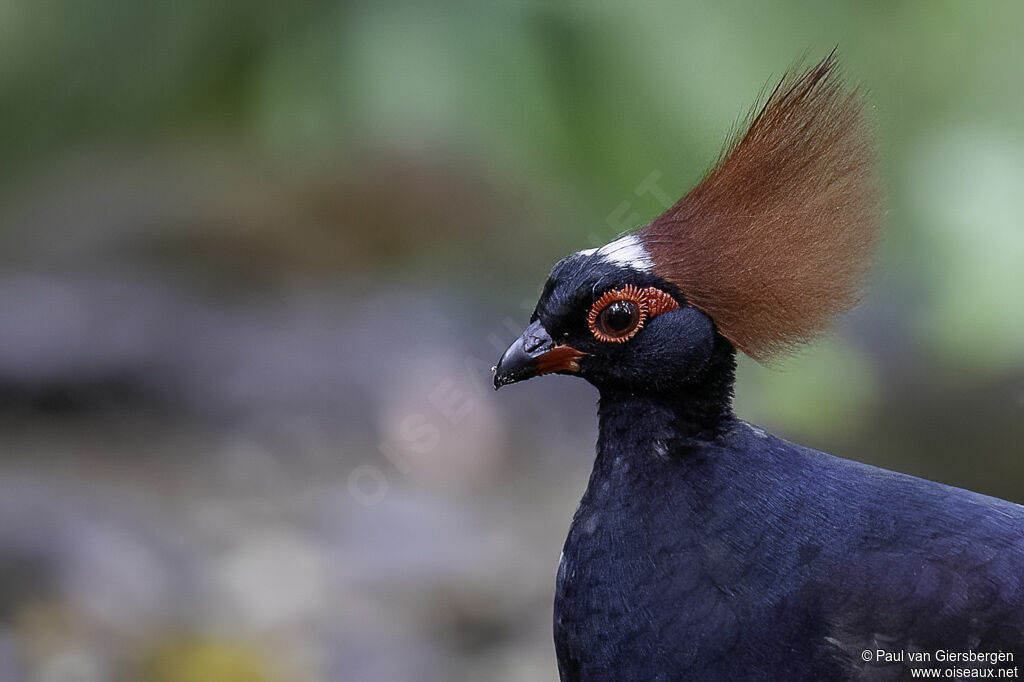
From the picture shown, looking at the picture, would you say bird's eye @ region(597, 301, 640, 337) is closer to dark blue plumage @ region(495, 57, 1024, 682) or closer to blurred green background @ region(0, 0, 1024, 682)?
dark blue plumage @ region(495, 57, 1024, 682)

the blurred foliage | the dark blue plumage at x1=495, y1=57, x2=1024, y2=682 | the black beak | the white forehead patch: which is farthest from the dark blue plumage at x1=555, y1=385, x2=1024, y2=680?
the blurred foliage

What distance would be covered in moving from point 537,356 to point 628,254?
225 millimetres

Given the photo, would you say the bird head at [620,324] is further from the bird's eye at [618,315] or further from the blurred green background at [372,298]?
the blurred green background at [372,298]

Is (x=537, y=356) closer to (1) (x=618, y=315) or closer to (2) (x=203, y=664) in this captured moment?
(1) (x=618, y=315)

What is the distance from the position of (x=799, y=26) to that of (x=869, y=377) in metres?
1.35

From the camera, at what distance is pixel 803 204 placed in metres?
1.84

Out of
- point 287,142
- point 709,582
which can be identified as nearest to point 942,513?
point 709,582

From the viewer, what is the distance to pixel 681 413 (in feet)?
6.25

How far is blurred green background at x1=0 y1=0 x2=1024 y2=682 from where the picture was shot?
3.51 meters

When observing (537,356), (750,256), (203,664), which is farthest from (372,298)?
(750,256)

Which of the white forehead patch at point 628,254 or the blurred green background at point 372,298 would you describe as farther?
the blurred green background at point 372,298

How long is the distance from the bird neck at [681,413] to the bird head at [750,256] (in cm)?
3

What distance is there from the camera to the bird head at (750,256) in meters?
1.83

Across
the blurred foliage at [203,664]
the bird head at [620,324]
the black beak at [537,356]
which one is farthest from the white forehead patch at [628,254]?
the blurred foliage at [203,664]
